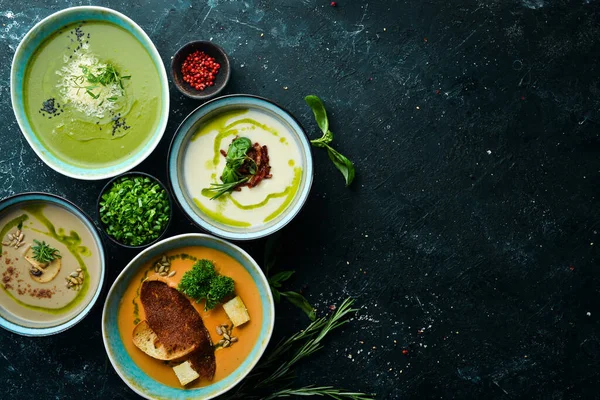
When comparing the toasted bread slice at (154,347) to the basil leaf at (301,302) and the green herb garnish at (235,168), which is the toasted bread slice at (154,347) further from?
the green herb garnish at (235,168)

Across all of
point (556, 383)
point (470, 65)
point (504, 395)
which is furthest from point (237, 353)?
point (470, 65)

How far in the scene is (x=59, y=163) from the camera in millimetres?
2396

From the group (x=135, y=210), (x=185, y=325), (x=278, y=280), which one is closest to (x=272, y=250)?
(x=278, y=280)

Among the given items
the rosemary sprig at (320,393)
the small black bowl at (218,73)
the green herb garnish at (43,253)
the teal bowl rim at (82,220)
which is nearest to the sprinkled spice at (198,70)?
the small black bowl at (218,73)

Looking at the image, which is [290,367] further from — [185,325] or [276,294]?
[185,325]

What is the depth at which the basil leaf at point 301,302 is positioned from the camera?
2515 millimetres

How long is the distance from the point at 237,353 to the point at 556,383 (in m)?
1.59

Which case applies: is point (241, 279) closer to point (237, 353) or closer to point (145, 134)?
point (237, 353)

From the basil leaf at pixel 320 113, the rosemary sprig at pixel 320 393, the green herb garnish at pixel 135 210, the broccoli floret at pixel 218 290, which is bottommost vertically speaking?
the rosemary sprig at pixel 320 393

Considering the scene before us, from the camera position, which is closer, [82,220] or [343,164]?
[82,220]

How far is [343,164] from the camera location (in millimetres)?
2510

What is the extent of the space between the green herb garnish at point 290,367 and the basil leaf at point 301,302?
0.18 feet

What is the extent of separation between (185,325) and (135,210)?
573 mm

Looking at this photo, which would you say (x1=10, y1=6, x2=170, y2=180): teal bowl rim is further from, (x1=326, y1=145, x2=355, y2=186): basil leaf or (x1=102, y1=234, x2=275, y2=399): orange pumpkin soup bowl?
(x1=326, y1=145, x2=355, y2=186): basil leaf
